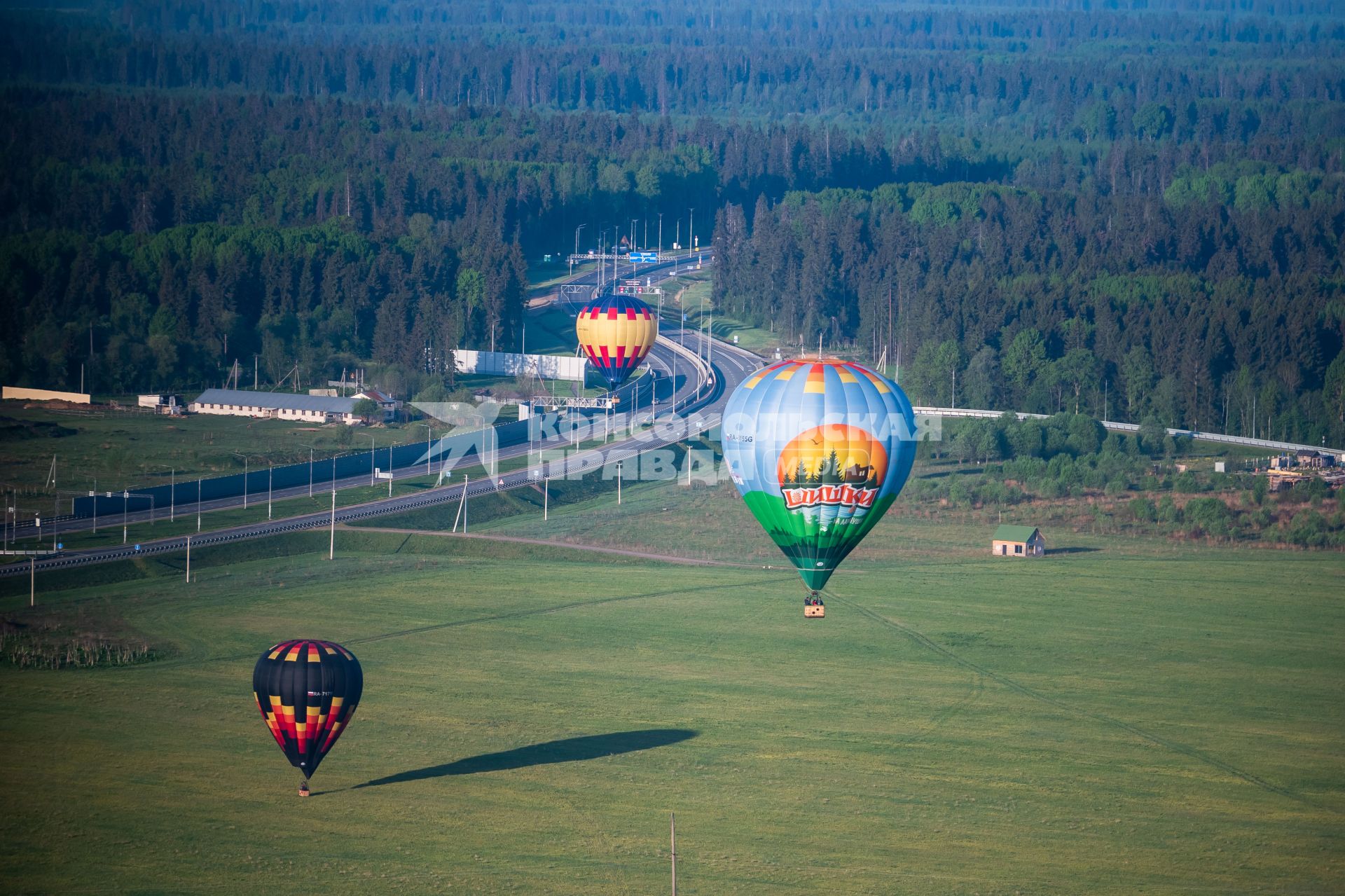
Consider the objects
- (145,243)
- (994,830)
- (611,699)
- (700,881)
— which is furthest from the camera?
(145,243)

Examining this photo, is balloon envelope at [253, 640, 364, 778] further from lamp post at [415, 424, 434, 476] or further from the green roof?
lamp post at [415, 424, 434, 476]

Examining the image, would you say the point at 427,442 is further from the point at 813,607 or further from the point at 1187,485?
the point at 813,607

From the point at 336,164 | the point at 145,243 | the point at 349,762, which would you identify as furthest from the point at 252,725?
the point at 336,164

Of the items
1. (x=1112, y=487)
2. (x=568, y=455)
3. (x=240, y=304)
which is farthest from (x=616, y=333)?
(x=240, y=304)

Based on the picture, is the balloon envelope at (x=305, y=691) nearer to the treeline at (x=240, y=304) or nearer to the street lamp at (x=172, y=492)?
the street lamp at (x=172, y=492)

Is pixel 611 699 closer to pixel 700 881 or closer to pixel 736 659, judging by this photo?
pixel 736 659

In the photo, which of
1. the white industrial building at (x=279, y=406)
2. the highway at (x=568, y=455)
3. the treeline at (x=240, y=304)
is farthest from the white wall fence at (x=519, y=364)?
the white industrial building at (x=279, y=406)
